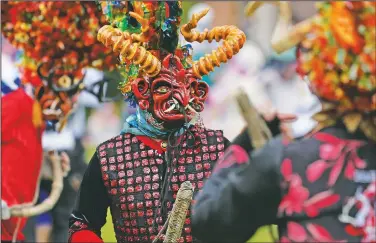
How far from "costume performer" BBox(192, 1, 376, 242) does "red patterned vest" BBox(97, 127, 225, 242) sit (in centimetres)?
126

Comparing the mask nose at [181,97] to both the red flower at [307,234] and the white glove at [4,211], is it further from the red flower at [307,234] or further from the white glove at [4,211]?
the white glove at [4,211]

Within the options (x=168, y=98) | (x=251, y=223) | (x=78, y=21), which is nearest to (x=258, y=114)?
(x=251, y=223)

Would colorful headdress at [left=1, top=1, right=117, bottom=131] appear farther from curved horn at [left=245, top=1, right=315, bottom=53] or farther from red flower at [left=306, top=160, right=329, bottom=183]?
red flower at [left=306, top=160, right=329, bottom=183]

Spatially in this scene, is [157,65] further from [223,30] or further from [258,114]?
[258,114]

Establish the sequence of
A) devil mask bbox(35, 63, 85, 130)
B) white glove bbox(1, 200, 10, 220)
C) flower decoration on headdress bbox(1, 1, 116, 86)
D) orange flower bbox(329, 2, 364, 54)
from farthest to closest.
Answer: devil mask bbox(35, 63, 85, 130) → flower decoration on headdress bbox(1, 1, 116, 86) → white glove bbox(1, 200, 10, 220) → orange flower bbox(329, 2, 364, 54)

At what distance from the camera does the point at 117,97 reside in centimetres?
630

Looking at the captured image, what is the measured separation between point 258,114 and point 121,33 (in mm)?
1126

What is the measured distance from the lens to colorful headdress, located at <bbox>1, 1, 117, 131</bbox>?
6.04 metres

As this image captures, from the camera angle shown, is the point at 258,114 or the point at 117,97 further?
the point at 117,97

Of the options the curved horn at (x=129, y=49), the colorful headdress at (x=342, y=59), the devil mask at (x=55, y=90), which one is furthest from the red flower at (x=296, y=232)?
the devil mask at (x=55, y=90)

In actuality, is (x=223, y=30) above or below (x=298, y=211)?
above

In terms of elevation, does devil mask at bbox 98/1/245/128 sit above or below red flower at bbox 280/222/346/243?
above

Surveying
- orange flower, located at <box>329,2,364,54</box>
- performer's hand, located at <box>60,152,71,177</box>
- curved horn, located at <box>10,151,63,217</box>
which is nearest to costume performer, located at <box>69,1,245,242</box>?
orange flower, located at <box>329,2,364,54</box>

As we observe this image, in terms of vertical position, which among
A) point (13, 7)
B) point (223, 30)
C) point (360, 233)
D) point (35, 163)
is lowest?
point (360, 233)
